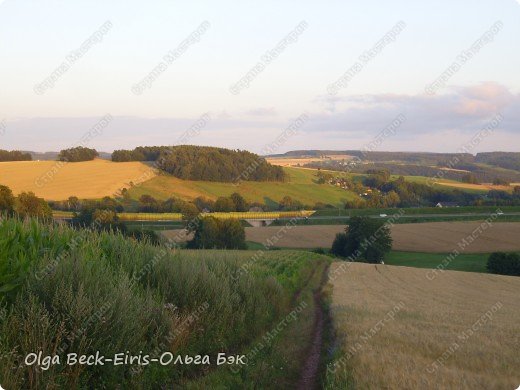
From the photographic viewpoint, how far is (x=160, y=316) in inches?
376

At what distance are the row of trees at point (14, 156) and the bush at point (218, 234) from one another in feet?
122

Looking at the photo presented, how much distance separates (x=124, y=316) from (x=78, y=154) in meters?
84.6

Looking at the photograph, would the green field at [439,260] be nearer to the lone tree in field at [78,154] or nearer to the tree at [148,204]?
the tree at [148,204]

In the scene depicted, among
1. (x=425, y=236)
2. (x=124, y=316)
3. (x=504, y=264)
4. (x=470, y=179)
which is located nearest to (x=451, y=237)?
(x=425, y=236)

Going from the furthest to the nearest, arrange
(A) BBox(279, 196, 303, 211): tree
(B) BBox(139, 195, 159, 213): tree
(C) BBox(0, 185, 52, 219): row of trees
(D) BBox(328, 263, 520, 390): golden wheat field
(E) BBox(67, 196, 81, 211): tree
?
(A) BBox(279, 196, 303, 211): tree → (B) BBox(139, 195, 159, 213): tree → (E) BBox(67, 196, 81, 211): tree → (C) BBox(0, 185, 52, 219): row of trees → (D) BBox(328, 263, 520, 390): golden wheat field

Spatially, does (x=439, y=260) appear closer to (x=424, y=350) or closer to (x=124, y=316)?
(x=424, y=350)

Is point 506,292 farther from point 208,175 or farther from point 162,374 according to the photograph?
point 208,175

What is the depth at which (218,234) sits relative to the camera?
59125 millimetres

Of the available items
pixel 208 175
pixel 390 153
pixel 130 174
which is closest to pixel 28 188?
pixel 130 174

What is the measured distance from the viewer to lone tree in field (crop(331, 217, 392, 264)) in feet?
203

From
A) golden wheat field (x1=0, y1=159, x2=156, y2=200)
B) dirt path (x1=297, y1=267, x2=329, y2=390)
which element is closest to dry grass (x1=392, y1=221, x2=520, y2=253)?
golden wheat field (x1=0, y1=159, x2=156, y2=200)

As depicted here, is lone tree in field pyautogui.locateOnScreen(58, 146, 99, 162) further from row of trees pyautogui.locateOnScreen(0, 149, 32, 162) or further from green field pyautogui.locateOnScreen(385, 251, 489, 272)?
green field pyautogui.locateOnScreen(385, 251, 489, 272)

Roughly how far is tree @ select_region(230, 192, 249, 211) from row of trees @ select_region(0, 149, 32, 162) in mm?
31089

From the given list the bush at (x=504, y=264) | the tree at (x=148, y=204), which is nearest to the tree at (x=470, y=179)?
the bush at (x=504, y=264)
